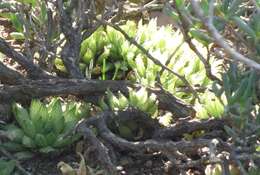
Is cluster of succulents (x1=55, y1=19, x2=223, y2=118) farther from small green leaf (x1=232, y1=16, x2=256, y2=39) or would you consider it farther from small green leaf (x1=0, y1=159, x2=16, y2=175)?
small green leaf (x1=232, y1=16, x2=256, y2=39)

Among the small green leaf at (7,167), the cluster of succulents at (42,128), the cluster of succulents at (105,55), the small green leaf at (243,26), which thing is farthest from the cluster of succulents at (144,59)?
the small green leaf at (243,26)

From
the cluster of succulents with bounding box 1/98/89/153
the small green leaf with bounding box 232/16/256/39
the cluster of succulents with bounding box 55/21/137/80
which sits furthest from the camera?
the cluster of succulents with bounding box 55/21/137/80

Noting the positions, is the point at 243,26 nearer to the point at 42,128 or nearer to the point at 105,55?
the point at 42,128

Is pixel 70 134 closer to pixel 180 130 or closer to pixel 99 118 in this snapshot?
pixel 99 118

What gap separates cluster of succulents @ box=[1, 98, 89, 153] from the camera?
2.59 metres

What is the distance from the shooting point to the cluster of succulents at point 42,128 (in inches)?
102

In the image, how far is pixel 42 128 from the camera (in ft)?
8.73

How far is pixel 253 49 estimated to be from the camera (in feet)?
6.36

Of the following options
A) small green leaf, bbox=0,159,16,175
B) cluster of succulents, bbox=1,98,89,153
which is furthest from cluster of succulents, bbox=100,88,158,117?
Answer: small green leaf, bbox=0,159,16,175

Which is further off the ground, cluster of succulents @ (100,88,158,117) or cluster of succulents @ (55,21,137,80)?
cluster of succulents @ (55,21,137,80)

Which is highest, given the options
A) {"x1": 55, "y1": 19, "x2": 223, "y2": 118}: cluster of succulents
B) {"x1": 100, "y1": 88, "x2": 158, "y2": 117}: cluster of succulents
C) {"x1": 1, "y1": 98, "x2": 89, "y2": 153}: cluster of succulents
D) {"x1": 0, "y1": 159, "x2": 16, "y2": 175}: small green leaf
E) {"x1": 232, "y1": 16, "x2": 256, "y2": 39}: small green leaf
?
{"x1": 232, "y1": 16, "x2": 256, "y2": 39}: small green leaf

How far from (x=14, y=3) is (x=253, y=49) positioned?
1.50 m

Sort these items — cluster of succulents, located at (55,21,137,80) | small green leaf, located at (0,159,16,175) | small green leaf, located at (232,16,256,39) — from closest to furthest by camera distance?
1. small green leaf, located at (232,16,256,39)
2. small green leaf, located at (0,159,16,175)
3. cluster of succulents, located at (55,21,137,80)

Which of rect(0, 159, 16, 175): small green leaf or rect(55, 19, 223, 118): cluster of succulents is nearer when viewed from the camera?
rect(0, 159, 16, 175): small green leaf
